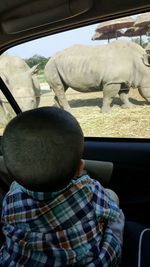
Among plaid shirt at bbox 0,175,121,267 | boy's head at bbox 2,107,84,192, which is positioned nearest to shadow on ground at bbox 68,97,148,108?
plaid shirt at bbox 0,175,121,267

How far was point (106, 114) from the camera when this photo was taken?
2.97 metres

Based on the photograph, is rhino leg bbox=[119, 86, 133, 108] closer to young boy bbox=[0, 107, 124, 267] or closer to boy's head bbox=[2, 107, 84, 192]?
young boy bbox=[0, 107, 124, 267]

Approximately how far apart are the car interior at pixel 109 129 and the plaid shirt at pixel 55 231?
0.53 feet

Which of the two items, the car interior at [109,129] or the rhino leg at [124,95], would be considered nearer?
the car interior at [109,129]

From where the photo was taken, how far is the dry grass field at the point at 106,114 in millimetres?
2807

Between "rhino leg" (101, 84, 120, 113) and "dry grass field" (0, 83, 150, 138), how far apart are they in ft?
0.10

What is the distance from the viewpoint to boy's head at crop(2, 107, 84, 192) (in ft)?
3.41

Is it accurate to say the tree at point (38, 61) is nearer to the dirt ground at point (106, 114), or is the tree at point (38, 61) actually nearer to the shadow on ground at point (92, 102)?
the dirt ground at point (106, 114)

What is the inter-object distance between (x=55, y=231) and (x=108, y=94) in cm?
184

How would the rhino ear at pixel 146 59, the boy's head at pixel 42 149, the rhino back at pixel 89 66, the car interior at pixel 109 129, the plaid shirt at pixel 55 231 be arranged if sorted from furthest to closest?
the rhino back at pixel 89 66 < the rhino ear at pixel 146 59 < the car interior at pixel 109 129 < the plaid shirt at pixel 55 231 < the boy's head at pixel 42 149

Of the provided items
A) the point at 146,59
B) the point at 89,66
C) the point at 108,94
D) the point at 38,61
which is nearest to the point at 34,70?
the point at 38,61

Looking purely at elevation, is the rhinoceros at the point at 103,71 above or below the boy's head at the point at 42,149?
below

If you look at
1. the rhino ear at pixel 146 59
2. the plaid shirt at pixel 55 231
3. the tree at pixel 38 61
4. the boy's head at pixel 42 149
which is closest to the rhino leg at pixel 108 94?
the rhino ear at pixel 146 59

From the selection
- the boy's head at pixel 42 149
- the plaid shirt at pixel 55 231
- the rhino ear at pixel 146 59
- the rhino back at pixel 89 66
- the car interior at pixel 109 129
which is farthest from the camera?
the rhino back at pixel 89 66
